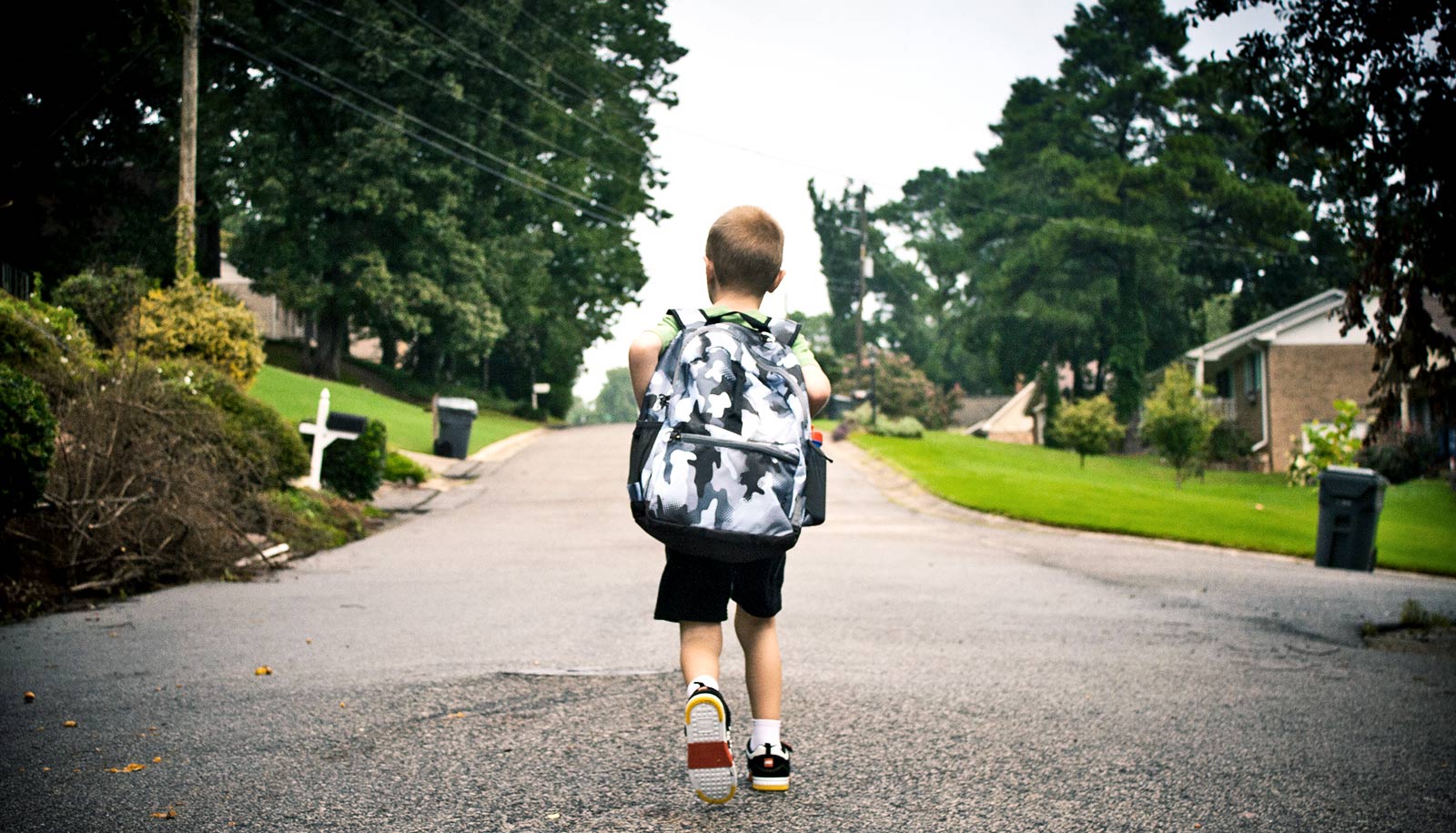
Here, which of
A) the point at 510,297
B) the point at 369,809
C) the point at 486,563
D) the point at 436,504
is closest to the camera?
Answer: the point at 369,809

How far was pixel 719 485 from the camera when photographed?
346 cm

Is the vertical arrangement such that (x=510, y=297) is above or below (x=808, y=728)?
above

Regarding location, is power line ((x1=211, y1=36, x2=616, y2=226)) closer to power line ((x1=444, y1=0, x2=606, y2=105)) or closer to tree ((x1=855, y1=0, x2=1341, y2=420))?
power line ((x1=444, y1=0, x2=606, y2=105))

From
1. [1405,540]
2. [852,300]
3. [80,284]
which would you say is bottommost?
[1405,540]

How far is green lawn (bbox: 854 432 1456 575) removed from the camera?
59.2ft

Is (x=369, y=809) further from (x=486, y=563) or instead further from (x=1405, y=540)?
(x=1405, y=540)

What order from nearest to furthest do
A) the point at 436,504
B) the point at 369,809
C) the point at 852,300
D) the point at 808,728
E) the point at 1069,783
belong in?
the point at 369,809 < the point at 1069,783 < the point at 808,728 < the point at 436,504 < the point at 852,300

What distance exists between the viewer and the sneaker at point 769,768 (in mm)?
3783

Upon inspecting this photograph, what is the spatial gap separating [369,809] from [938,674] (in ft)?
10.5

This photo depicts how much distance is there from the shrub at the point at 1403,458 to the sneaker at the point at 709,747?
3228cm

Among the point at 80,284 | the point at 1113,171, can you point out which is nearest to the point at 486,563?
the point at 80,284

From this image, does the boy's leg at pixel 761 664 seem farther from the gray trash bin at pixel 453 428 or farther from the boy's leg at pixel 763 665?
the gray trash bin at pixel 453 428

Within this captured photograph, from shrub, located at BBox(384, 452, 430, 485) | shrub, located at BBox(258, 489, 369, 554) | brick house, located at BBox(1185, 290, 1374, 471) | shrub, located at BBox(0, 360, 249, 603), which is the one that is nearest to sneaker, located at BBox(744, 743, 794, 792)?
shrub, located at BBox(0, 360, 249, 603)

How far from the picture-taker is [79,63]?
31.4 feet
